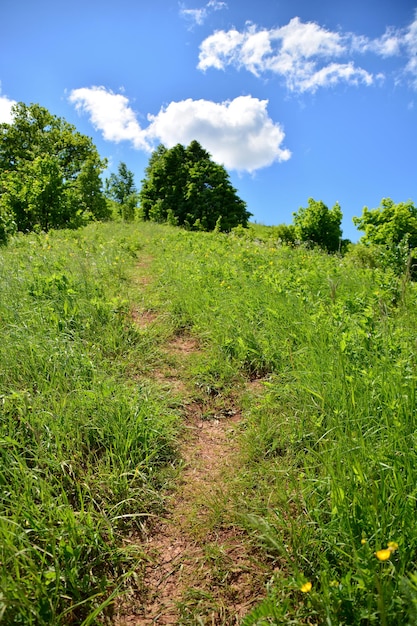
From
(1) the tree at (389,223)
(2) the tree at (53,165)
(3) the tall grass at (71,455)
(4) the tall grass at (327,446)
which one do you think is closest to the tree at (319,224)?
(1) the tree at (389,223)

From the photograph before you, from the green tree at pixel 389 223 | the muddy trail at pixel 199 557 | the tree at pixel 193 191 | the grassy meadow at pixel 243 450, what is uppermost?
the tree at pixel 193 191

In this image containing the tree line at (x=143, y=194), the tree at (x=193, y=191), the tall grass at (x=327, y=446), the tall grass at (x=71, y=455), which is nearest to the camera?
the tall grass at (x=327, y=446)

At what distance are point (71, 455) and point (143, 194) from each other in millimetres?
39461

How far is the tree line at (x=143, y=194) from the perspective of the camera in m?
18.4

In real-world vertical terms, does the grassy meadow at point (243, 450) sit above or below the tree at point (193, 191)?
below

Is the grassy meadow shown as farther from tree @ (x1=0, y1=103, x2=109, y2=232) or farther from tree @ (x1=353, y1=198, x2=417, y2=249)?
tree @ (x1=353, y1=198, x2=417, y2=249)

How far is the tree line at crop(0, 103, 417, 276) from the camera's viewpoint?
60.2 ft

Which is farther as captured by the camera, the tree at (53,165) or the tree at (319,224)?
the tree at (319,224)

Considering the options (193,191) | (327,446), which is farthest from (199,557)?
(193,191)

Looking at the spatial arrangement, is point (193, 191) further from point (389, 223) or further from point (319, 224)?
point (389, 223)

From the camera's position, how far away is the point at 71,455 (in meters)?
2.40

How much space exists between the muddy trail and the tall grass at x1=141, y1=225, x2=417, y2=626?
0.16m

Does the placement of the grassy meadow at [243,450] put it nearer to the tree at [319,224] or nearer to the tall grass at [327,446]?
the tall grass at [327,446]

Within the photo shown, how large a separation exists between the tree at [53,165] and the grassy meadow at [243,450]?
15.5 m
